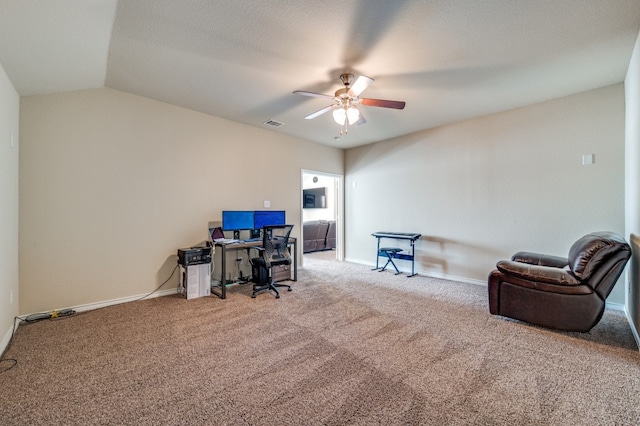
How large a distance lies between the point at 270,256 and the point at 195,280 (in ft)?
3.54

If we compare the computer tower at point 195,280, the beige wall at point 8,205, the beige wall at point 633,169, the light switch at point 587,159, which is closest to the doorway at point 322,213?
the computer tower at point 195,280

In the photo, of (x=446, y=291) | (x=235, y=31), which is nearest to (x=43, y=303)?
(x=235, y=31)

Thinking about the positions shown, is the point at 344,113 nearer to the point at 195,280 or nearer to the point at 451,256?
the point at 195,280

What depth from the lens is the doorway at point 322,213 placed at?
6.59m

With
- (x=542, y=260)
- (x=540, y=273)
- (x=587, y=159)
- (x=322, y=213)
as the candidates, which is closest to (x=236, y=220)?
(x=540, y=273)

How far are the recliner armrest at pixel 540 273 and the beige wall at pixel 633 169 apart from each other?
0.51 m

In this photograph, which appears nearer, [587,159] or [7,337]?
[7,337]

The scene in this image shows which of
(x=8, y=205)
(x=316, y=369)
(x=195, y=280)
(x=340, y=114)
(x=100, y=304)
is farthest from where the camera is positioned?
(x=195, y=280)

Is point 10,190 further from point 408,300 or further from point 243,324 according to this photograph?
point 408,300

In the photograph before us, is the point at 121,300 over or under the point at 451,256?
under

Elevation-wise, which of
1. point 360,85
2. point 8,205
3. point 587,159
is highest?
point 360,85

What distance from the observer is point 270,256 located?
3.95 m

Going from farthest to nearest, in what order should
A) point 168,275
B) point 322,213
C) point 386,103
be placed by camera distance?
1. point 322,213
2. point 168,275
3. point 386,103

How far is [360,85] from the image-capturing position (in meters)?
2.76
